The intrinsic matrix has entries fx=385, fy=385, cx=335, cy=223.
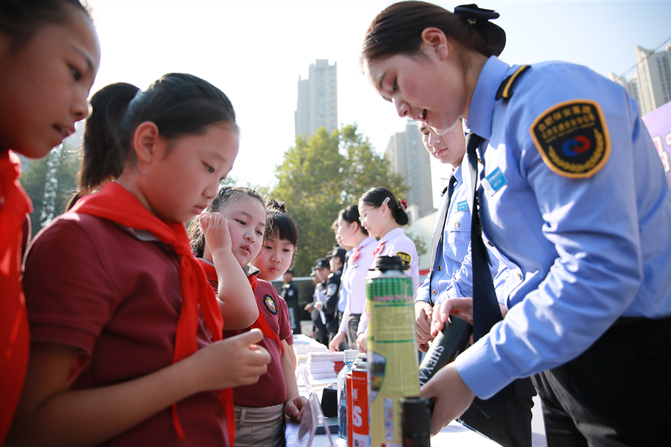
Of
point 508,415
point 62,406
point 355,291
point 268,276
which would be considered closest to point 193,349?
point 62,406

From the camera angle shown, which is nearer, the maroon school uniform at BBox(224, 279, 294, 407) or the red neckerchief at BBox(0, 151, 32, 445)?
the red neckerchief at BBox(0, 151, 32, 445)

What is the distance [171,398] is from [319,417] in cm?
66

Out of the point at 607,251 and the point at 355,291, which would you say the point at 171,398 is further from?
the point at 355,291

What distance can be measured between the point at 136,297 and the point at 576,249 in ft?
3.33

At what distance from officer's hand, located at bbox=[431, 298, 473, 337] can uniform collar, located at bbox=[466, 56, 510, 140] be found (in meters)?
0.56

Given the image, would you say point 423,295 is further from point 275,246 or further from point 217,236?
point 217,236

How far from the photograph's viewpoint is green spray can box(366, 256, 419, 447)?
2.73 ft

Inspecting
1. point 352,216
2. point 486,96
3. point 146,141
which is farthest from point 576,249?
point 352,216

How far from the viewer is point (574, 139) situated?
0.87 metres

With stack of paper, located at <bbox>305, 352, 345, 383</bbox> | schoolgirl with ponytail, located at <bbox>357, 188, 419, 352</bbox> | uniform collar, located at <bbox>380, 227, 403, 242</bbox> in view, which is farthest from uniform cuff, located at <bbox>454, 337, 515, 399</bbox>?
uniform collar, located at <bbox>380, 227, 403, 242</bbox>

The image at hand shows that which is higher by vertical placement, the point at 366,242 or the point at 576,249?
the point at 366,242

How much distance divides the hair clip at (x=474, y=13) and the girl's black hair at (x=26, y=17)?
3.83 ft

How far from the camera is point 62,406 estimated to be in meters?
0.79

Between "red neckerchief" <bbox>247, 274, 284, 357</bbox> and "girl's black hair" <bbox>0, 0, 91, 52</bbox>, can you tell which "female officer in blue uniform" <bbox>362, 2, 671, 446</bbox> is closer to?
"girl's black hair" <bbox>0, 0, 91, 52</bbox>
